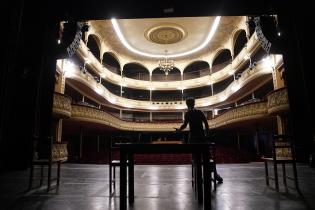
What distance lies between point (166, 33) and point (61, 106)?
12.2 metres

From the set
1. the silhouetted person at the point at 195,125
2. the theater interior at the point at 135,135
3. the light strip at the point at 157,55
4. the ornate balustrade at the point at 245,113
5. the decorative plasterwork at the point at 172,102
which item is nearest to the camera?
the theater interior at the point at 135,135

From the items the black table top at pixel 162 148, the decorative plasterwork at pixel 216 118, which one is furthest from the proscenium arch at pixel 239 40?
the black table top at pixel 162 148

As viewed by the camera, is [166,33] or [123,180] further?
[166,33]

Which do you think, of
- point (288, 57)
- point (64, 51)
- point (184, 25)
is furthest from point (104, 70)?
point (288, 57)

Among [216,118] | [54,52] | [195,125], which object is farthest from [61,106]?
[216,118]

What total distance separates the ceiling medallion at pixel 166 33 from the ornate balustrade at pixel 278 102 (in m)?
10.2

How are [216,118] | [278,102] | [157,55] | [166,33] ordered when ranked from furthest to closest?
[157,55]
[166,33]
[216,118]
[278,102]

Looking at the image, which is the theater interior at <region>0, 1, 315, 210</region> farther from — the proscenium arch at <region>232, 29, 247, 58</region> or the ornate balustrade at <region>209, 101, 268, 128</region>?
the proscenium arch at <region>232, 29, 247, 58</region>

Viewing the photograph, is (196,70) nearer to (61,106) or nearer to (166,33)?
(166,33)

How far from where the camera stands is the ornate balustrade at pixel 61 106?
33.7ft

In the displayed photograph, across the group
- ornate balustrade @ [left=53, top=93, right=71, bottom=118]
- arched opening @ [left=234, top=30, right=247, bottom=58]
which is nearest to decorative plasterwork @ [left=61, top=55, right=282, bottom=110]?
ornate balustrade @ [left=53, top=93, right=71, bottom=118]

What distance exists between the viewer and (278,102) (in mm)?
10297

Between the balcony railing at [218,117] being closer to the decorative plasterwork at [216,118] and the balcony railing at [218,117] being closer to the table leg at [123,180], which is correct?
the decorative plasterwork at [216,118]

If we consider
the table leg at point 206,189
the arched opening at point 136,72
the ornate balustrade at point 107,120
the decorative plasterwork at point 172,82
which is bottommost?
the table leg at point 206,189
